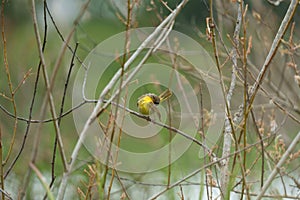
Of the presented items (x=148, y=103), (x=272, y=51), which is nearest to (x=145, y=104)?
(x=148, y=103)

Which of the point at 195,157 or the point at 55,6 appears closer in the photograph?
the point at 195,157

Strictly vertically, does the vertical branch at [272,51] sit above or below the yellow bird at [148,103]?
below

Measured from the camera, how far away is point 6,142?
13.9 feet

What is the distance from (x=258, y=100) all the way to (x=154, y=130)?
248 cm

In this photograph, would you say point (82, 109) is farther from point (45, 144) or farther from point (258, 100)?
point (258, 100)

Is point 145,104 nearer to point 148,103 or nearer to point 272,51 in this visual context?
point 148,103

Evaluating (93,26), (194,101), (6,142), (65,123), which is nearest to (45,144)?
(6,142)

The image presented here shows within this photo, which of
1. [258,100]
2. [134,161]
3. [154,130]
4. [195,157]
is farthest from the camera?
[195,157]

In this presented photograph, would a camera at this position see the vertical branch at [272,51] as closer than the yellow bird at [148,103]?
Yes

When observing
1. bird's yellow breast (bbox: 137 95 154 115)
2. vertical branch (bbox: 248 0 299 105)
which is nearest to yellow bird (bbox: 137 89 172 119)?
bird's yellow breast (bbox: 137 95 154 115)

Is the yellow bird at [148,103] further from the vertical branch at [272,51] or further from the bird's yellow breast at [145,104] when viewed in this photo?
the vertical branch at [272,51]

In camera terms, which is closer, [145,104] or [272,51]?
[272,51]

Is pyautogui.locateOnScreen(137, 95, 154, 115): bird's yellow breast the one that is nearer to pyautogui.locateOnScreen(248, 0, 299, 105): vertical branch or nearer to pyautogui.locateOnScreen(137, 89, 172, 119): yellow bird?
pyautogui.locateOnScreen(137, 89, 172, 119): yellow bird

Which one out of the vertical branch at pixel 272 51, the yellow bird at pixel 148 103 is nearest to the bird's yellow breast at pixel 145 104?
the yellow bird at pixel 148 103
